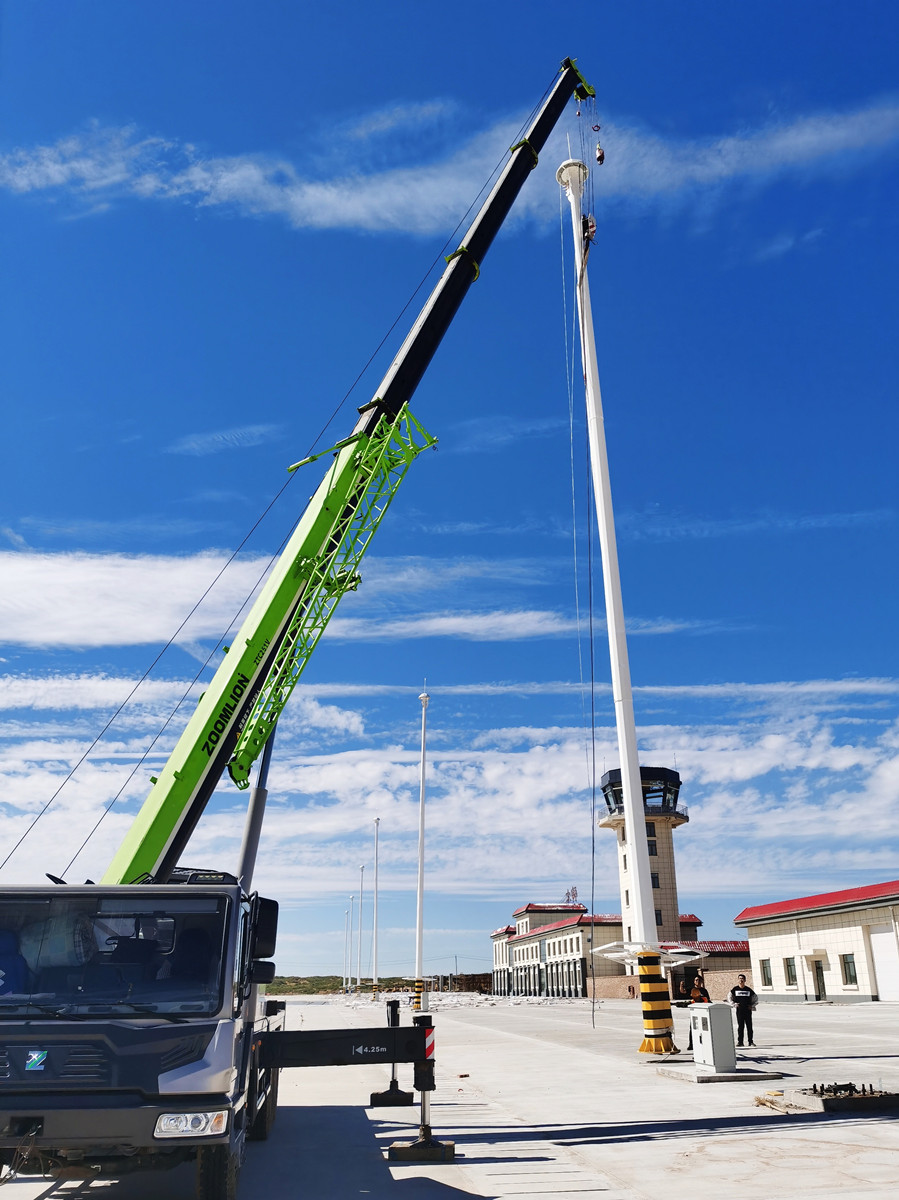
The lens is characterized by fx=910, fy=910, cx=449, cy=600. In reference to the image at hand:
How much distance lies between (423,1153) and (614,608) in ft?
39.3

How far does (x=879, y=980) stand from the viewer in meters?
43.6

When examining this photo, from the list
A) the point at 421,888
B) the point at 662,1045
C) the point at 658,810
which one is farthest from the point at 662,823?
the point at 662,1045

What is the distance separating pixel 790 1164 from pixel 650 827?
226 ft

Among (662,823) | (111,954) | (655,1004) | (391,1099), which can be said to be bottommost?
(391,1099)

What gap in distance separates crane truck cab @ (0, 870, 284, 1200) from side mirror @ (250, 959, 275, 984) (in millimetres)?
122

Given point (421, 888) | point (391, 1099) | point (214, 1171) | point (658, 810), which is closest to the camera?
point (214, 1171)

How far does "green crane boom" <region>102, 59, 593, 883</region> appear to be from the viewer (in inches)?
432

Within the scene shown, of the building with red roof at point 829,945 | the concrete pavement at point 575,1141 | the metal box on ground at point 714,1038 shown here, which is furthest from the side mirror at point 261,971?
the building with red roof at point 829,945

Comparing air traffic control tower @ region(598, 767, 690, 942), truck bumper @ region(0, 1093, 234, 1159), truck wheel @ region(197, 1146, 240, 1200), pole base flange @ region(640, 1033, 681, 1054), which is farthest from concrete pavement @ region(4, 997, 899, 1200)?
air traffic control tower @ region(598, 767, 690, 942)

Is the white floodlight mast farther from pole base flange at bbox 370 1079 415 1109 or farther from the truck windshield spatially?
the truck windshield

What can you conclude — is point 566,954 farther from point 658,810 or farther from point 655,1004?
point 655,1004

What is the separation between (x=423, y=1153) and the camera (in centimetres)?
931

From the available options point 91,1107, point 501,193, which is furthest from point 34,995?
point 501,193

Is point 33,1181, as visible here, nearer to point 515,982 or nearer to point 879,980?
point 879,980
